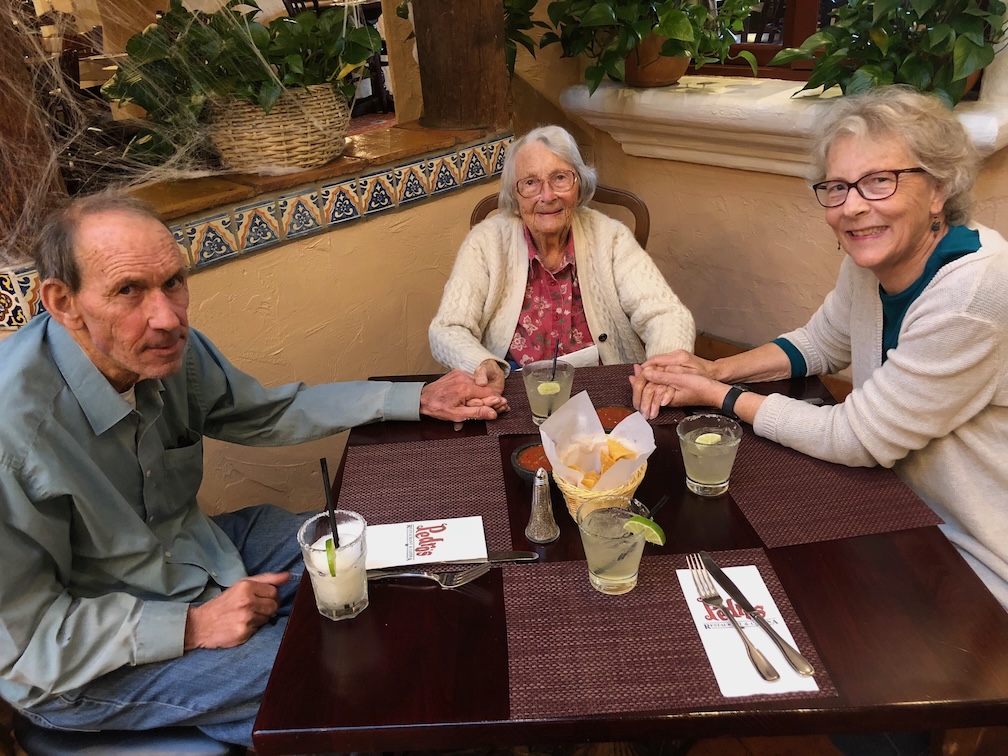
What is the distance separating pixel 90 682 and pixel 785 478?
1089 mm

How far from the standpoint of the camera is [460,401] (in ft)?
4.83

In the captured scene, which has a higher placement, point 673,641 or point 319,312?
point 673,641

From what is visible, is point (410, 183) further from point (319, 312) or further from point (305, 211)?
point (319, 312)

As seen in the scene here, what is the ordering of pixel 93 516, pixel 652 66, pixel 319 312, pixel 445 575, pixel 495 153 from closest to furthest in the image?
1. pixel 445 575
2. pixel 93 516
3. pixel 319 312
4. pixel 495 153
5. pixel 652 66

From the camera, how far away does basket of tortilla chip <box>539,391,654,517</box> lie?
1.09 m

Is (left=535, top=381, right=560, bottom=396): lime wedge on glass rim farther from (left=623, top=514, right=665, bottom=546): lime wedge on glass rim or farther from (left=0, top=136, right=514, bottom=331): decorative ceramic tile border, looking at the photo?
(left=0, top=136, right=514, bottom=331): decorative ceramic tile border

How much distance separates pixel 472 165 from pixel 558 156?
1.87 feet

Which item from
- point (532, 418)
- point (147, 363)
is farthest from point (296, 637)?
point (532, 418)

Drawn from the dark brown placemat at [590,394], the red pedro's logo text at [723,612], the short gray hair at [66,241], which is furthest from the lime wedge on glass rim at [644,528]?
the short gray hair at [66,241]

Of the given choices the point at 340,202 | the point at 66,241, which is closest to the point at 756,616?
the point at 66,241

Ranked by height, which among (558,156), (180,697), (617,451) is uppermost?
(558,156)

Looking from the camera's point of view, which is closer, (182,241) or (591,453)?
(591,453)

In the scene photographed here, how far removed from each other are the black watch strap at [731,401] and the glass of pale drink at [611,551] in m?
0.47

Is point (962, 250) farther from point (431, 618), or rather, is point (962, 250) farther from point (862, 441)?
point (431, 618)
